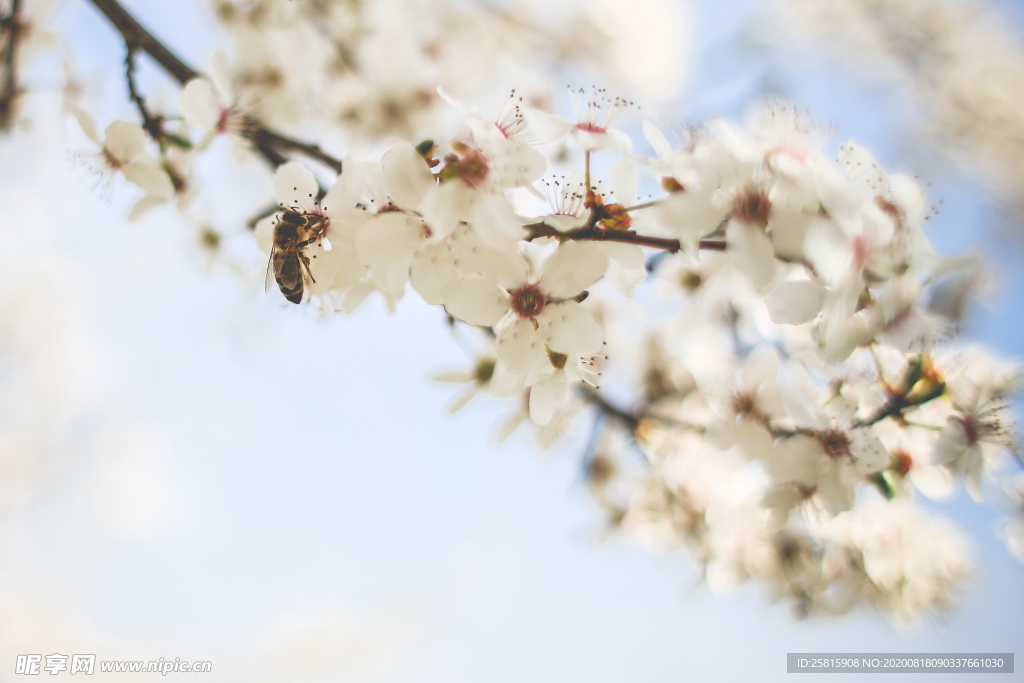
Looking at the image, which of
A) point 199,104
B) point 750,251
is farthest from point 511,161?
point 199,104

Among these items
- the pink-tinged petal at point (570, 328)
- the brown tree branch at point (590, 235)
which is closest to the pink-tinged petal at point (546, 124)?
the brown tree branch at point (590, 235)

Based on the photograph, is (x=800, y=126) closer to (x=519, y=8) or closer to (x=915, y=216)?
(x=915, y=216)

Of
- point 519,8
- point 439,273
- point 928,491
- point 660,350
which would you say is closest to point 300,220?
point 439,273

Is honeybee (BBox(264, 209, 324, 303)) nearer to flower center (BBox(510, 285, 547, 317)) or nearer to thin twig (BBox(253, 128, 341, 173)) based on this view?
thin twig (BBox(253, 128, 341, 173))

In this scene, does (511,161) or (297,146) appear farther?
(297,146)

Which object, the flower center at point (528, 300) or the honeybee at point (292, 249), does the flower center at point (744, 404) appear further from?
the honeybee at point (292, 249)

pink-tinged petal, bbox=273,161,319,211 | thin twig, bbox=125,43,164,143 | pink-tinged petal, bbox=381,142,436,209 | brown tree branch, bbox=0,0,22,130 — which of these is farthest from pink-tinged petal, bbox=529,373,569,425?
brown tree branch, bbox=0,0,22,130

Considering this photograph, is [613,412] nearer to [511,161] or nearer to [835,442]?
[835,442]
